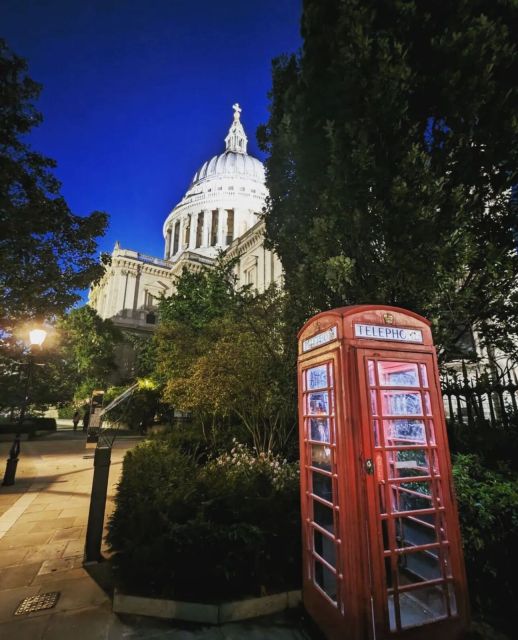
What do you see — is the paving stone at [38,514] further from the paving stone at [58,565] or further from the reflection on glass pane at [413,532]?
the reflection on glass pane at [413,532]

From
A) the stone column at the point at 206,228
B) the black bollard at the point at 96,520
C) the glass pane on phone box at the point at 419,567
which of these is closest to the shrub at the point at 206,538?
the black bollard at the point at 96,520

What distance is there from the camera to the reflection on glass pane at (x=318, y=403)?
3377mm

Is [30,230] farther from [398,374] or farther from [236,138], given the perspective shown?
[236,138]

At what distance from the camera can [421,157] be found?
4473 millimetres

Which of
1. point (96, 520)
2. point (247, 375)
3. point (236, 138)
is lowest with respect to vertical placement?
point (96, 520)

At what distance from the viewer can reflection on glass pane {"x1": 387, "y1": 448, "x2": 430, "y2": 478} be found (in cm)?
329

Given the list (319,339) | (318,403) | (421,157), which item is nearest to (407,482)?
(318,403)

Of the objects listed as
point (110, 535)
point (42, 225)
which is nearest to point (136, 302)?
point (42, 225)

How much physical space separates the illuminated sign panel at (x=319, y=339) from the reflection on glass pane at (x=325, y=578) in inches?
85.2

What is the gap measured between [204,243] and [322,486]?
2254 inches

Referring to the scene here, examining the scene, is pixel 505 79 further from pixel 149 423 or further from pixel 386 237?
pixel 149 423

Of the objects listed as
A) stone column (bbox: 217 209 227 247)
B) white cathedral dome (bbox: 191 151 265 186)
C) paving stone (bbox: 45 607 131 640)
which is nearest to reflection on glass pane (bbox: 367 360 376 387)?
paving stone (bbox: 45 607 131 640)

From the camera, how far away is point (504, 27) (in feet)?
14.2

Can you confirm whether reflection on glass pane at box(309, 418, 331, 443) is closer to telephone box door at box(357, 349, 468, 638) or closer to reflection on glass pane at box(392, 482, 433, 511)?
telephone box door at box(357, 349, 468, 638)
